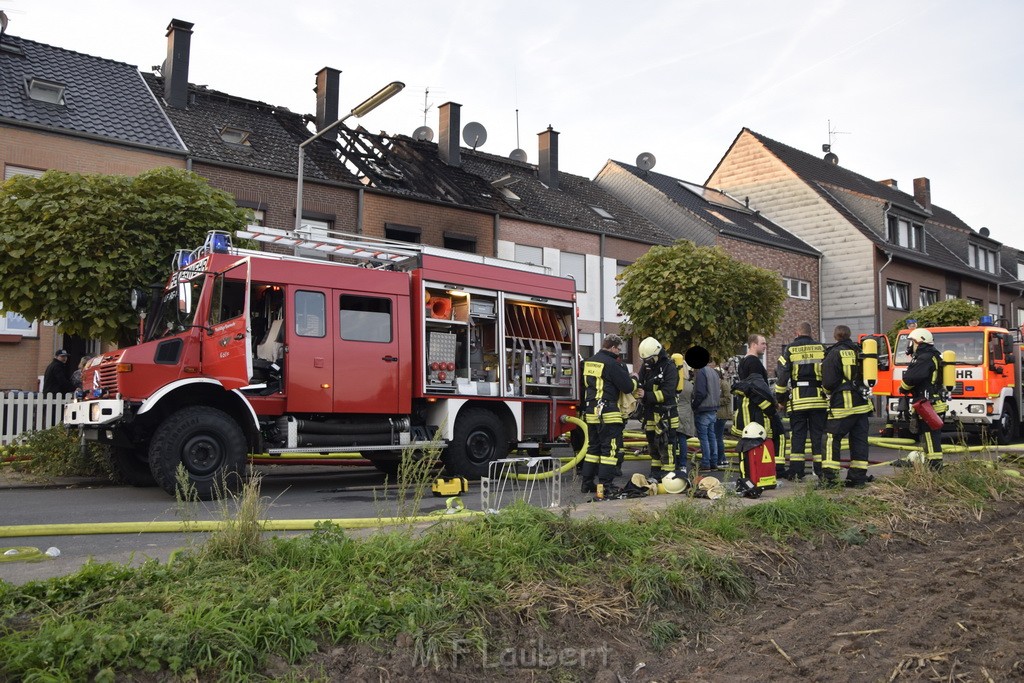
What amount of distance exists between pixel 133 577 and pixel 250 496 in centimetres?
77

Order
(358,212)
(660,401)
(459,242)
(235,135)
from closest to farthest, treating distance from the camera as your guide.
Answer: (660,401)
(235,135)
(358,212)
(459,242)

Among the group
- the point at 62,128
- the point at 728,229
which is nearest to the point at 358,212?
the point at 62,128

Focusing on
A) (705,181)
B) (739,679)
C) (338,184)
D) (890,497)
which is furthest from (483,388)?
(705,181)

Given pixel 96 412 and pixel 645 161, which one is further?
pixel 645 161

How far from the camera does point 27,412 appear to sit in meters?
13.4

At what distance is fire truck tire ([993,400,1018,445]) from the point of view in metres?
17.6

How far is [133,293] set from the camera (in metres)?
10.8

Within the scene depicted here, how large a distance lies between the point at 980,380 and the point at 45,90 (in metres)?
20.7

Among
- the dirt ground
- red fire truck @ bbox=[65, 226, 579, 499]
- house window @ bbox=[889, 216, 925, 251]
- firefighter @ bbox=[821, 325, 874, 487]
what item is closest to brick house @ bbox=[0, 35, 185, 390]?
red fire truck @ bbox=[65, 226, 579, 499]

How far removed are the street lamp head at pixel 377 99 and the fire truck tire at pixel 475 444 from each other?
5.95 metres

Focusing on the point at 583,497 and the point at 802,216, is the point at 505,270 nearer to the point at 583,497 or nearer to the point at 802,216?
the point at 583,497

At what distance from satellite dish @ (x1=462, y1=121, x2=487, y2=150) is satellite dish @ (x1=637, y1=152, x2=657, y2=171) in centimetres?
931

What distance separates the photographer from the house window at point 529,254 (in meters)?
26.3

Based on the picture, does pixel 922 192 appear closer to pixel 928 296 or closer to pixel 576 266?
pixel 928 296
